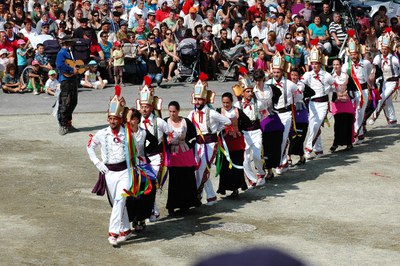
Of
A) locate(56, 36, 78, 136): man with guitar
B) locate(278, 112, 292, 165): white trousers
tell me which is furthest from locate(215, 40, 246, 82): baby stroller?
locate(278, 112, 292, 165): white trousers

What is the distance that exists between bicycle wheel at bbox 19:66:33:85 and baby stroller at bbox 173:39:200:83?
3.77 metres

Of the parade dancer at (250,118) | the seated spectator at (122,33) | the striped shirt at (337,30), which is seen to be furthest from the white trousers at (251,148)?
the striped shirt at (337,30)

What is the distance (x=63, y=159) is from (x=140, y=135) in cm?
470

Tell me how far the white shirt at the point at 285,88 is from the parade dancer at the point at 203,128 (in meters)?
2.18

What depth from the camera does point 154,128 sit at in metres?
10.3

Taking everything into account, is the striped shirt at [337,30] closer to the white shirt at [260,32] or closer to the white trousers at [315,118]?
the white shirt at [260,32]

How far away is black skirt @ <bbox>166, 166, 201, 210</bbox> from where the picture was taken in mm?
10859

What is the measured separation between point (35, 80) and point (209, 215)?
994cm

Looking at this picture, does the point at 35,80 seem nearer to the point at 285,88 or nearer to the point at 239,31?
the point at 239,31

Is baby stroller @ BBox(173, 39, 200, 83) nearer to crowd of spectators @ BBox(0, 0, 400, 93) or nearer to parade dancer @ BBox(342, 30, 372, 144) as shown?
crowd of spectators @ BBox(0, 0, 400, 93)

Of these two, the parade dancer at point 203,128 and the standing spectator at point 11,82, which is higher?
the standing spectator at point 11,82

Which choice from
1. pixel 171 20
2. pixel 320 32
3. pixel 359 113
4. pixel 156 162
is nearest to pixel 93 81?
pixel 171 20

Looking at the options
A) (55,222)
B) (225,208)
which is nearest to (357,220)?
(225,208)

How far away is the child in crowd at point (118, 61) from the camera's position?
20.7 meters
